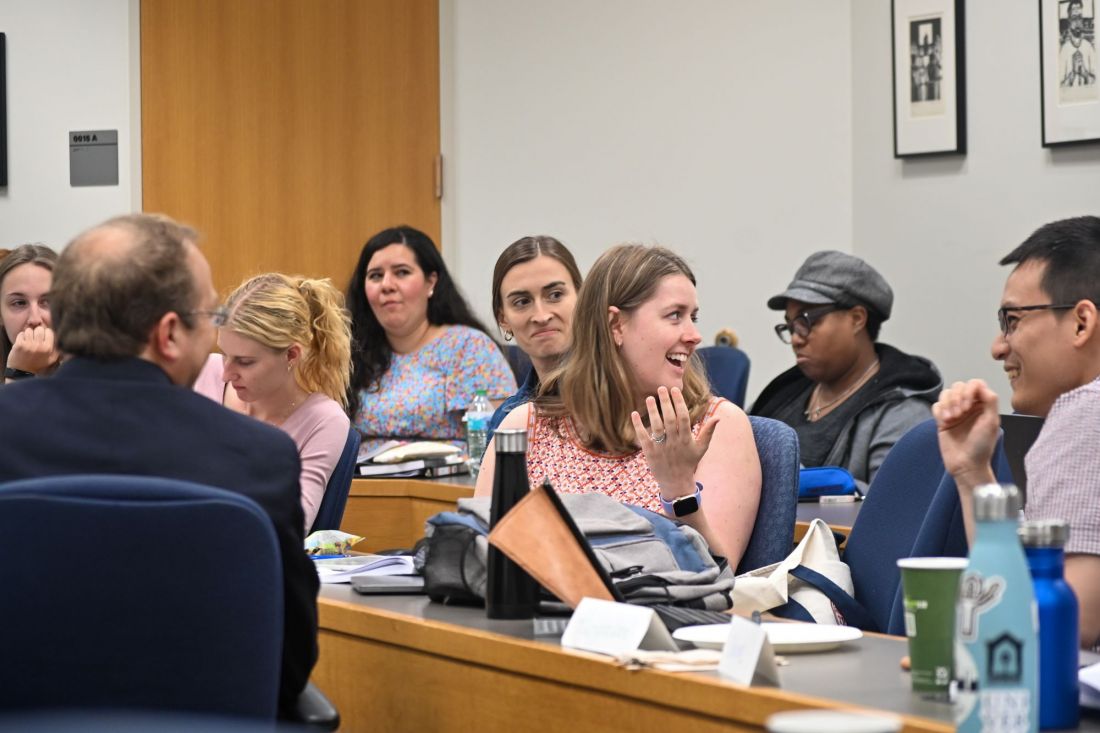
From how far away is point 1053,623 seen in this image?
51.9 inches

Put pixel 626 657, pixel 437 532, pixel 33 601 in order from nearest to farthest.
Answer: pixel 33 601
pixel 626 657
pixel 437 532

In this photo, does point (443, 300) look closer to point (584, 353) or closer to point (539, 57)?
point (539, 57)

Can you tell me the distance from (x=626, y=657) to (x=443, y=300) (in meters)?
3.49

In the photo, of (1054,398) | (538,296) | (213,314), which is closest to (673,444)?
(1054,398)

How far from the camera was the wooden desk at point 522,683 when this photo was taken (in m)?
1.49

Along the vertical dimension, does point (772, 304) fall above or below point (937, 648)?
above

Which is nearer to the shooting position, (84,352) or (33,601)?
(33,601)

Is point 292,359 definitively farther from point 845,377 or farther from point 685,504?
point 845,377

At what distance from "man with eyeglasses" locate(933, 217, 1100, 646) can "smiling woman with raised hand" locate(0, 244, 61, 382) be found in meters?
2.52

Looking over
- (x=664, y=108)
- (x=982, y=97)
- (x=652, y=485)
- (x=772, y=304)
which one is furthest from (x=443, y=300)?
(x=652, y=485)

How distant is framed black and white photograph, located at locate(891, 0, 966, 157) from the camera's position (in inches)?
198

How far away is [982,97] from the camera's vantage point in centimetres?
498

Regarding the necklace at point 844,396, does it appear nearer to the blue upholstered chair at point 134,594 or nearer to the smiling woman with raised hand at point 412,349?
the smiling woman with raised hand at point 412,349

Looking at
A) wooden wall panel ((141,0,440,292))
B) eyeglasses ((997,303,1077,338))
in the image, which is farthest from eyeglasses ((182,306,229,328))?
wooden wall panel ((141,0,440,292))
